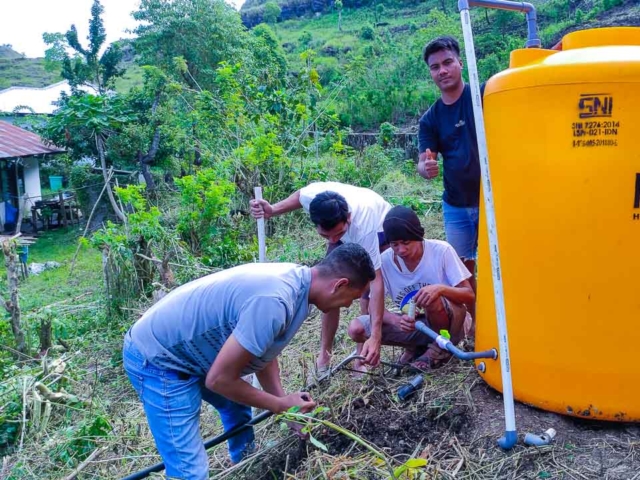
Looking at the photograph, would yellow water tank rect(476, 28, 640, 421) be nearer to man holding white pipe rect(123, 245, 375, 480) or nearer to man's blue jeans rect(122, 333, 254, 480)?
man holding white pipe rect(123, 245, 375, 480)

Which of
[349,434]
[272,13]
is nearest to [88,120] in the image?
[349,434]

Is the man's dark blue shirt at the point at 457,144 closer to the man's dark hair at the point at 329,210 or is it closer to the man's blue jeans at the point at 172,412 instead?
the man's dark hair at the point at 329,210

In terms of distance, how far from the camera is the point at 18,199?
17.6m

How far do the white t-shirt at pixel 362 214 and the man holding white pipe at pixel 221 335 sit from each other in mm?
935

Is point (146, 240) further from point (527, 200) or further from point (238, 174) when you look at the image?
point (527, 200)

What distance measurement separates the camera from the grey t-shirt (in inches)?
79.0

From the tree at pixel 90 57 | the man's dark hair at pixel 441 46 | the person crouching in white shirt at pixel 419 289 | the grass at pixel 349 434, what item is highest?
the tree at pixel 90 57

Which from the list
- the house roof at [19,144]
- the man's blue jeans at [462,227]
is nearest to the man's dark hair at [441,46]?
the man's blue jeans at [462,227]

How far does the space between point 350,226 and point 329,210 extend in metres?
0.24

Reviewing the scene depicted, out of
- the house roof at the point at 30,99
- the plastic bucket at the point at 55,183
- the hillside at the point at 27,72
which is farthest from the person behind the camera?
the hillside at the point at 27,72

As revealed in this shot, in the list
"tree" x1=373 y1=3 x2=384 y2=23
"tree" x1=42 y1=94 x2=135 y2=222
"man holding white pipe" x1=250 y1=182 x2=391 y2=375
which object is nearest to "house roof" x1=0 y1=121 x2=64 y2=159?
"tree" x1=42 y1=94 x2=135 y2=222

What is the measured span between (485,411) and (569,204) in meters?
0.93

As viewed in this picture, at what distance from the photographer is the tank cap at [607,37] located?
7.21ft

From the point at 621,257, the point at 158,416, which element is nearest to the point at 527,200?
the point at 621,257
